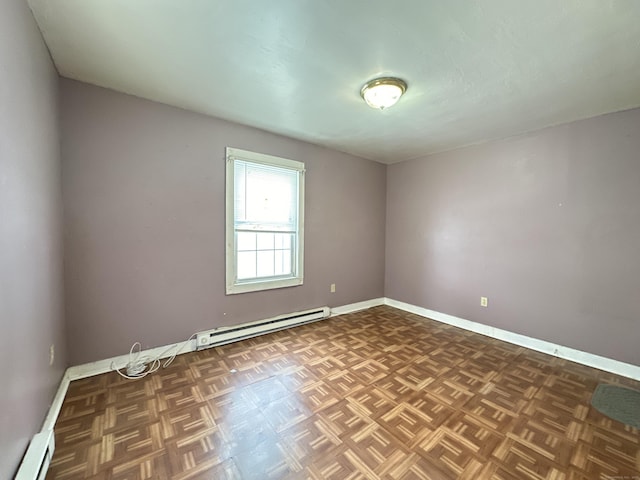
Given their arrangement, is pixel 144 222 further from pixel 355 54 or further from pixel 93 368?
pixel 355 54

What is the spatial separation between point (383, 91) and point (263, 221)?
6.28ft

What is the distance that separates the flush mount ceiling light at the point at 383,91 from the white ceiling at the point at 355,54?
7cm

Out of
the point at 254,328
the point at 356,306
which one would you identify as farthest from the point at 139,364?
the point at 356,306

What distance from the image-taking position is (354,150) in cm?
377

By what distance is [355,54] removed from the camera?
1.68 meters

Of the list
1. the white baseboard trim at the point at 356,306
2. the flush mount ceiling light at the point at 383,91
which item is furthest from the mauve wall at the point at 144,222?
the flush mount ceiling light at the point at 383,91

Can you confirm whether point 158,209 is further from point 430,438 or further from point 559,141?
point 559,141

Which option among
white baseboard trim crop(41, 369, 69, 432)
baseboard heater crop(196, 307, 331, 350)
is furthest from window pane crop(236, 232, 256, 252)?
white baseboard trim crop(41, 369, 69, 432)

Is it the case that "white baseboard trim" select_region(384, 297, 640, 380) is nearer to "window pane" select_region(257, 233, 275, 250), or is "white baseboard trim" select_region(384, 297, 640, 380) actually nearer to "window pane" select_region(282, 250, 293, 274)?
"window pane" select_region(282, 250, 293, 274)

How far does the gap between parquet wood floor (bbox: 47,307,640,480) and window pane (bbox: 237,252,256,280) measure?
85 cm

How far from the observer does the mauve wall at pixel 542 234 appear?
92.8 inches

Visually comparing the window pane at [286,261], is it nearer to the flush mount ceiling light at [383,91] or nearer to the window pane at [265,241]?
the window pane at [265,241]

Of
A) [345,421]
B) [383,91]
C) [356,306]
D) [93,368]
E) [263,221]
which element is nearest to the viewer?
[345,421]

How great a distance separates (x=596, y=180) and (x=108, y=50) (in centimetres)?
425
